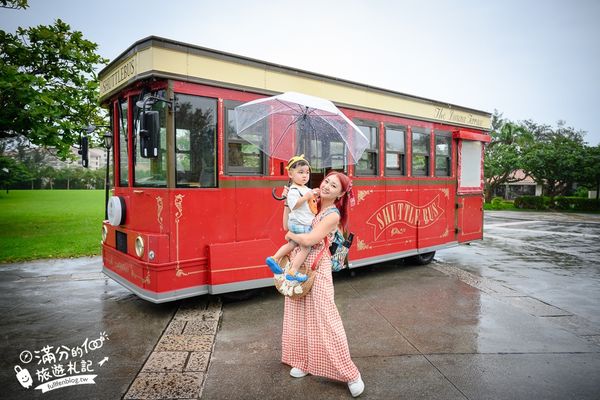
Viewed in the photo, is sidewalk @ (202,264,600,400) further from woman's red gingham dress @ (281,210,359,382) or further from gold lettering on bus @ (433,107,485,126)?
gold lettering on bus @ (433,107,485,126)

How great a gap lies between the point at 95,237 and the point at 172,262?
367 inches

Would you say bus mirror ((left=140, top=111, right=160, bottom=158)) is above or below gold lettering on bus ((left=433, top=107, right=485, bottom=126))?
below

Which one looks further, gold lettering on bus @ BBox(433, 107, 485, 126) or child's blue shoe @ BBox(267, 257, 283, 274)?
gold lettering on bus @ BBox(433, 107, 485, 126)

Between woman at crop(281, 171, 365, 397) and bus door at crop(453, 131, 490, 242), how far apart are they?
5.97 meters

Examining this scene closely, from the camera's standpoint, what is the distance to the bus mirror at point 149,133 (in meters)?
4.01

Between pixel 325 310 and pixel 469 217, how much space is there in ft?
21.9

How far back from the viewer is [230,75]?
4883 millimetres

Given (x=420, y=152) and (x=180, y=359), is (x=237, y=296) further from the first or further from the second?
(x=420, y=152)

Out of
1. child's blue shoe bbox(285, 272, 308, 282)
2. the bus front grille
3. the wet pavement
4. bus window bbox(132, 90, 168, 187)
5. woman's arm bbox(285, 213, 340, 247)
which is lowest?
the wet pavement

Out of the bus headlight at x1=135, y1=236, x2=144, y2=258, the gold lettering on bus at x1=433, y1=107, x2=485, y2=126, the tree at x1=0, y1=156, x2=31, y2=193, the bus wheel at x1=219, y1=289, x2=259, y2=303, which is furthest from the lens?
the tree at x1=0, y1=156, x2=31, y2=193

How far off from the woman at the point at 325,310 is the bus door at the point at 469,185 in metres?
5.97

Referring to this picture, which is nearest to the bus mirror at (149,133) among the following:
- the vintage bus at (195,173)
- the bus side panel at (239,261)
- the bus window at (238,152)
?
→ the vintage bus at (195,173)

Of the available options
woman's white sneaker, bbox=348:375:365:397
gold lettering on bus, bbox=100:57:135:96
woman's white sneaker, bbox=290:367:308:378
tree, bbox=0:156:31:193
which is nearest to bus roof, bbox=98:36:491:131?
gold lettering on bus, bbox=100:57:135:96

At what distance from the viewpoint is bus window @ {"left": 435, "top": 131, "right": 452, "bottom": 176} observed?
7727 millimetres
